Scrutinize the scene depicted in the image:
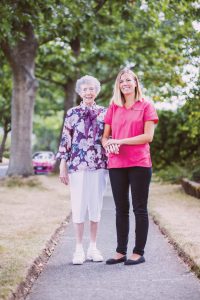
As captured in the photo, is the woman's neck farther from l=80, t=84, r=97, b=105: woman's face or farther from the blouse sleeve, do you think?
the blouse sleeve

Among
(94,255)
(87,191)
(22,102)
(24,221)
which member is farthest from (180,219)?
(22,102)

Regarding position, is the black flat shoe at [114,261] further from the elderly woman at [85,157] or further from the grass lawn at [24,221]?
the grass lawn at [24,221]

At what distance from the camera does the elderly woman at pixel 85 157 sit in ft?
20.9

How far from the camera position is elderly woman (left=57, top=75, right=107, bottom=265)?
251 inches

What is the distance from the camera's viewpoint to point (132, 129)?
6.18 metres

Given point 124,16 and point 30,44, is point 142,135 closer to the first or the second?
point 124,16

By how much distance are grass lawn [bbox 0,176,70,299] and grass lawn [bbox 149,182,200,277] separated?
65.9 inches

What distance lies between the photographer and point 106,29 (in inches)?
838

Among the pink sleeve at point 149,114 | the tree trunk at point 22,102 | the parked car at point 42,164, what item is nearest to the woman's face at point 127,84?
the pink sleeve at point 149,114

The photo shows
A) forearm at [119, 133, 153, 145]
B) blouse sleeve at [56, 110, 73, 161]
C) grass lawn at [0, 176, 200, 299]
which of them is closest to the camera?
grass lawn at [0, 176, 200, 299]

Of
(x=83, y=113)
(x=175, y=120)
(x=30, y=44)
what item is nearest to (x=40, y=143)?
(x=175, y=120)

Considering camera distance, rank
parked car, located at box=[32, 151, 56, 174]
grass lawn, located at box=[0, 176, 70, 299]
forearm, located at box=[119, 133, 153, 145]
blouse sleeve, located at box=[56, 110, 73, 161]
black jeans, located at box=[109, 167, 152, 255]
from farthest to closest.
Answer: parked car, located at box=[32, 151, 56, 174] → blouse sleeve, located at box=[56, 110, 73, 161] → black jeans, located at box=[109, 167, 152, 255] → forearm, located at box=[119, 133, 153, 145] → grass lawn, located at box=[0, 176, 70, 299]

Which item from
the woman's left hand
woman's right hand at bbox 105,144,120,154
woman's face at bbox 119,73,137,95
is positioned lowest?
woman's right hand at bbox 105,144,120,154

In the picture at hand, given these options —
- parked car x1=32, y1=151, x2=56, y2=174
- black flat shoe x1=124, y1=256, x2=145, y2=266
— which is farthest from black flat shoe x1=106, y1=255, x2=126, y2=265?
parked car x1=32, y1=151, x2=56, y2=174
